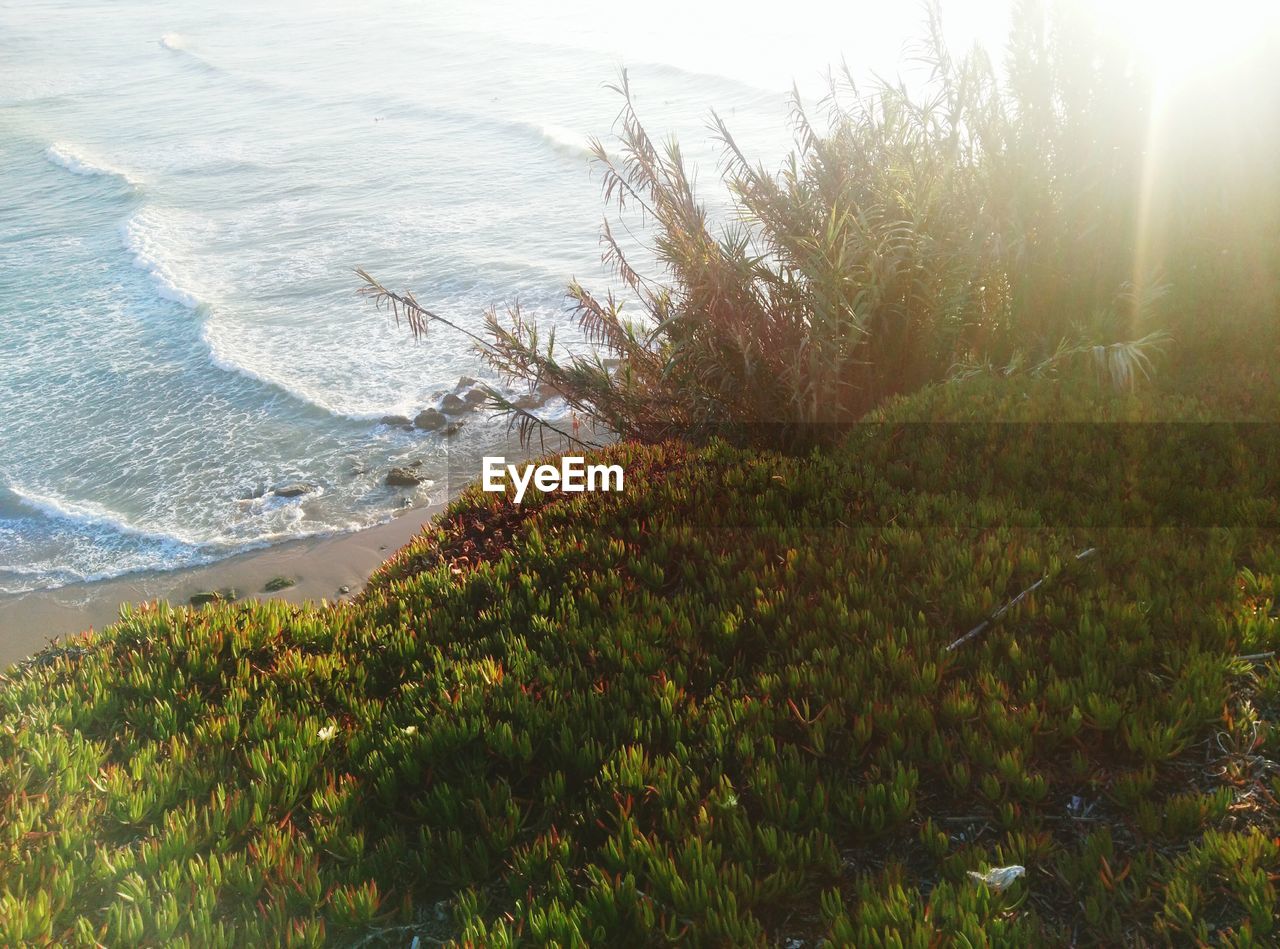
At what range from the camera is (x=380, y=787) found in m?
4.13

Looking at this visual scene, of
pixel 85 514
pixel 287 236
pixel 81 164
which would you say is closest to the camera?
pixel 85 514

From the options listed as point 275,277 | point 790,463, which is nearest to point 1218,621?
point 790,463

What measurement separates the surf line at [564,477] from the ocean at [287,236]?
4.22 metres

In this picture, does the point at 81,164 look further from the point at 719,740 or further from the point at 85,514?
the point at 719,740

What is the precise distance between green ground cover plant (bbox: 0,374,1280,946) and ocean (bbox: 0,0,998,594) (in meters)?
6.52

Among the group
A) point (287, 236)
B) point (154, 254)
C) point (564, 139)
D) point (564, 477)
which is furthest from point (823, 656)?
point (564, 139)

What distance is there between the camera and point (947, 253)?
320 inches

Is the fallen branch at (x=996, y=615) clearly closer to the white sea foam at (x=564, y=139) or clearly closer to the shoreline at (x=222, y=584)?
the shoreline at (x=222, y=584)

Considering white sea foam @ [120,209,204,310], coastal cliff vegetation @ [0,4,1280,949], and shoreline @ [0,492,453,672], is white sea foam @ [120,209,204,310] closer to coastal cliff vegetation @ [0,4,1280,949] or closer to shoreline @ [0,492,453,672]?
shoreline @ [0,492,453,672]

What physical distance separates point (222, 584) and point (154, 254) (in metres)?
14.2

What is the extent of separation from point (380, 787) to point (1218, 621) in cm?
344

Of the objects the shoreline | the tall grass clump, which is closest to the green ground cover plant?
the tall grass clump

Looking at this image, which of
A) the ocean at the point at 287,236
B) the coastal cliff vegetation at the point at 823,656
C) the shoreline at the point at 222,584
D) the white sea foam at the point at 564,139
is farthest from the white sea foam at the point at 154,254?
the coastal cliff vegetation at the point at 823,656

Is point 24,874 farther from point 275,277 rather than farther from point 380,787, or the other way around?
point 275,277
